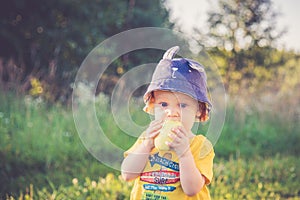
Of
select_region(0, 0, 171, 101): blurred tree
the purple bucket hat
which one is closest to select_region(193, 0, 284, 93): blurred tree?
select_region(0, 0, 171, 101): blurred tree

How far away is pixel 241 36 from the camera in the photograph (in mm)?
11133

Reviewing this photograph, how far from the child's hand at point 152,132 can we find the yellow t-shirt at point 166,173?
0.06 metres

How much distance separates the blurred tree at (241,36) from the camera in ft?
36.0

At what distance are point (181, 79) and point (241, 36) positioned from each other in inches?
361

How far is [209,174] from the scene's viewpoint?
92.7 inches

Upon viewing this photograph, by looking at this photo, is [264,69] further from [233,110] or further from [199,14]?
[233,110]

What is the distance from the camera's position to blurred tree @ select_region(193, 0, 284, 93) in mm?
10984

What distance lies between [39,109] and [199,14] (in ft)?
15.8

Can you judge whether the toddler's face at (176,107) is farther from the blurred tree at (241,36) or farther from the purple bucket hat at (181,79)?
the blurred tree at (241,36)

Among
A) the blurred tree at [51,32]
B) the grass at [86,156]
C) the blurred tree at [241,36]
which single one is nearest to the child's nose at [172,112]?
the grass at [86,156]

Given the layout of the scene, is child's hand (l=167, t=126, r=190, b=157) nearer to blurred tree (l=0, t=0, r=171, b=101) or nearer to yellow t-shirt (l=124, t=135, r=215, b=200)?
yellow t-shirt (l=124, t=135, r=215, b=200)

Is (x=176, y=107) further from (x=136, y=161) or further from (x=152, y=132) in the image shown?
(x=136, y=161)

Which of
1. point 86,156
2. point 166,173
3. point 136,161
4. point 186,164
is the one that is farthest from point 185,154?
point 86,156

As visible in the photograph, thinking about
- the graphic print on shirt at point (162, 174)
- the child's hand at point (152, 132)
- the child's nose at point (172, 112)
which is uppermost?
the child's nose at point (172, 112)
